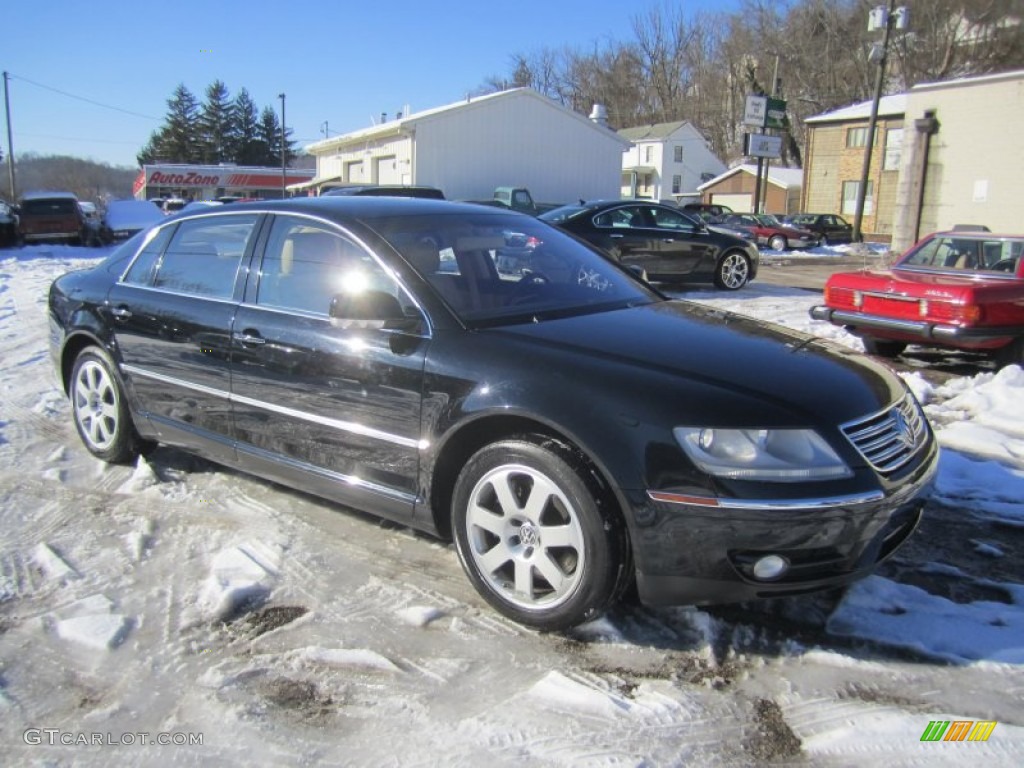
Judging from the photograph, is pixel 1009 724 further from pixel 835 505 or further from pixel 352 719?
pixel 352 719

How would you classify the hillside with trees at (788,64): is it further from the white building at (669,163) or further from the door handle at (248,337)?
the door handle at (248,337)

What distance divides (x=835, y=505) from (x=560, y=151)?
33105mm

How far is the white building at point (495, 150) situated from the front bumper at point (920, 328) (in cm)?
2421

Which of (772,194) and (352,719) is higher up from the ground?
(772,194)

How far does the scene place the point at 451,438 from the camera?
3012 mm

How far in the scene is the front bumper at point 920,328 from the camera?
6.81m

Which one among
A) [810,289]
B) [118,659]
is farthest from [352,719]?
[810,289]

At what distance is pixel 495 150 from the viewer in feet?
106

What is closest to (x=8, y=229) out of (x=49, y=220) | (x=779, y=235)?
(x=49, y=220)

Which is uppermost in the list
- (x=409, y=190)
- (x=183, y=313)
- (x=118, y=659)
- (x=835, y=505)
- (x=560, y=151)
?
(x=560, y=151)

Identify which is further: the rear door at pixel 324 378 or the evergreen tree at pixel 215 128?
the evergreen tree at pixel 215 128

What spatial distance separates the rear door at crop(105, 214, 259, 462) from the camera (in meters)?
3.88

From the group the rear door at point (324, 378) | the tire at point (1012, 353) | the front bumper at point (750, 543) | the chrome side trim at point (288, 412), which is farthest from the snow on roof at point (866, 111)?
the front bumper at point (750, 543)

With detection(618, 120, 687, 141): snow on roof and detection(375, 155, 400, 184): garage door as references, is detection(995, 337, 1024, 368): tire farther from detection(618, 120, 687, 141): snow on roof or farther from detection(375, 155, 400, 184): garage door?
detection(618, 120, 687, 141): snow on roof
